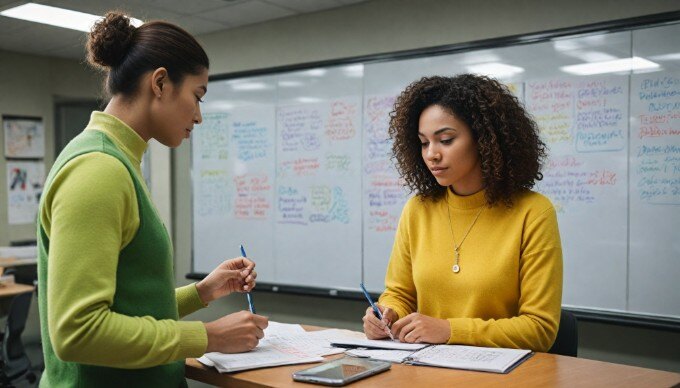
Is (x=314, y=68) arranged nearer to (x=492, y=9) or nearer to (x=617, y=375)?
(x=492, y=9)

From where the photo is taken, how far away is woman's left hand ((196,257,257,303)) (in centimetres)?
154

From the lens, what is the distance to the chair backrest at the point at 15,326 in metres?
3.44

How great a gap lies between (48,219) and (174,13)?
132 inches

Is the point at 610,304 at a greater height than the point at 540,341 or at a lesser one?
lesser

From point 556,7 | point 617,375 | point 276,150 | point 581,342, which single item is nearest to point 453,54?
point 556,7

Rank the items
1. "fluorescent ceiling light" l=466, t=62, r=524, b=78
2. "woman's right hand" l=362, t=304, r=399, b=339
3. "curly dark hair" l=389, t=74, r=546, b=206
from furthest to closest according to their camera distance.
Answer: "fluorescent ceiling light" l=466, t=62, r=524, b=78 < "curly dark hair" l=389, t=74, r=546, b=206 < "woman's right hand" l=362, t=304, r=399, b=339

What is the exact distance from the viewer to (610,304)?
291 cm

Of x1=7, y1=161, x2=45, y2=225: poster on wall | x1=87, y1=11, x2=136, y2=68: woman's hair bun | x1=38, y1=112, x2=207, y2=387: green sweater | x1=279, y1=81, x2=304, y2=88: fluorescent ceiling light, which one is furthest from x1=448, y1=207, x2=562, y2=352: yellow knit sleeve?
x1=7, y1=161, x2=45, y2=225: poster on wall

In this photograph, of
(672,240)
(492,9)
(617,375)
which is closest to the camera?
(617,375)

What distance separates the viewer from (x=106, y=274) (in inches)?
40.9

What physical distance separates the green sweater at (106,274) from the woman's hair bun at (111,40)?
0.13 meters

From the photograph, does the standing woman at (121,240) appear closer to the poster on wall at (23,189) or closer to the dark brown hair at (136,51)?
the dark brown hair at (136,51)

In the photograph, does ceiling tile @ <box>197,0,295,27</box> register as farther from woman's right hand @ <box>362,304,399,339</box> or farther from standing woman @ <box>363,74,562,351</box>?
woman's right hand @ <box>362,304,399,339</box>

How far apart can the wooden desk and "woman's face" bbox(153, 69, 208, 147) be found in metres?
0.51
